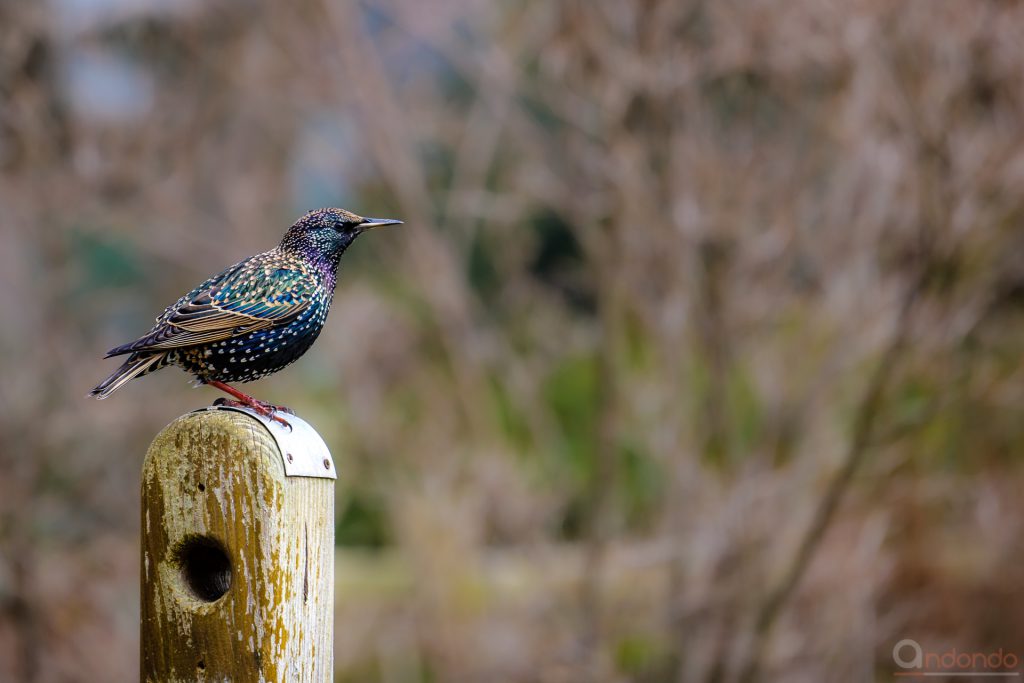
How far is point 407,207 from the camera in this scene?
7.91 meters

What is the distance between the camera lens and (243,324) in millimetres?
3209

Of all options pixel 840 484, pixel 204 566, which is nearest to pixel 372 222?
pixel 204 566

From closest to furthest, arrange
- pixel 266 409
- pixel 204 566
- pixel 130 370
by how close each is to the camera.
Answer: pixel 204 566 → pixel 266 409 → pixel 130 370

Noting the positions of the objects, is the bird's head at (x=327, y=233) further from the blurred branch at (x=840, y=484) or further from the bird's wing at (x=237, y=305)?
the blurred branch at (x=840, y=484)

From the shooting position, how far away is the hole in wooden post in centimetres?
262

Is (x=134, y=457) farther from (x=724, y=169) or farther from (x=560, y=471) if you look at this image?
(x=724, y=169)

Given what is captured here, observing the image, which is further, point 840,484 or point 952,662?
point 952,662

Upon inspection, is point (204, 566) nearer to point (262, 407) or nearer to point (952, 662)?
point (262, 407)

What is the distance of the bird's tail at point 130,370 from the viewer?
9.62ft

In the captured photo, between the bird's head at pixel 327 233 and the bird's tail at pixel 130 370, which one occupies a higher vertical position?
the bird's head at pixel 327 233

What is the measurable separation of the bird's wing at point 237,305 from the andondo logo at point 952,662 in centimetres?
552

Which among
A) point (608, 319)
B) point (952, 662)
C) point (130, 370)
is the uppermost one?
point (608, 319)

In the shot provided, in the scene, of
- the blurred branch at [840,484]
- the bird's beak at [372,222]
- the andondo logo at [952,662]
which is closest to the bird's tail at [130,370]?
the bird's beak at [372,222]

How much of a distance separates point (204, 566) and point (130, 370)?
0.63 metres
